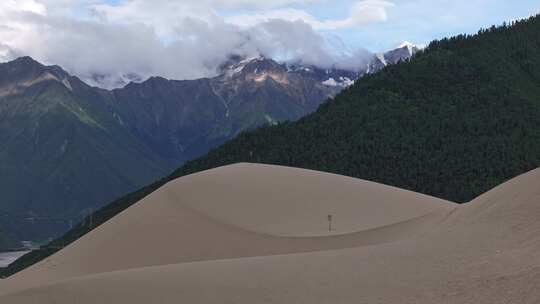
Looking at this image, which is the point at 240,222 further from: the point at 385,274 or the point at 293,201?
the point at 385,274

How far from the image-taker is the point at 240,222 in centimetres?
5672

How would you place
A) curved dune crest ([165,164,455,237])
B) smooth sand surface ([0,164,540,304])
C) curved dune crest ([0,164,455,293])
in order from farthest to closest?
curved dune crest ([165,164,455,237]) < curved dune crest ([0,164,455,293]) < smooth sand surface ([0,164,540,304])

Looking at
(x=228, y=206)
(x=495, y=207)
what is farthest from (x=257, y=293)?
(x=228, y=206)

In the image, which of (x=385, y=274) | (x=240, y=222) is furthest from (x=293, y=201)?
(x=385, y=274)

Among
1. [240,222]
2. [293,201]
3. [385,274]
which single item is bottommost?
[385,274]

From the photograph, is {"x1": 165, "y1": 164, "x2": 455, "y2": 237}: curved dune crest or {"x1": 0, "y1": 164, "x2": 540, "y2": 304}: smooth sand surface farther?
{"x1": 165, "y1": 164, "x2": 455, "y2": 237}: curved dune crest

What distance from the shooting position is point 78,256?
173ft

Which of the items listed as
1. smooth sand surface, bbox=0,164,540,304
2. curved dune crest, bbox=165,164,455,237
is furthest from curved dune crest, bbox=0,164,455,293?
smooth sand surface, bbox=0,164,540,304

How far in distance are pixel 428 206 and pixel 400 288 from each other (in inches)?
1462

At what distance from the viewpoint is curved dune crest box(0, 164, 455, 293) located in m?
50.7

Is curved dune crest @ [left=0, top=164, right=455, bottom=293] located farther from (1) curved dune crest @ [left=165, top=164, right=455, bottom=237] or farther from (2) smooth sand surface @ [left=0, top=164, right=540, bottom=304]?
(2) smooth sand surface @ [left=0, top=164, right=540, bottom=304]

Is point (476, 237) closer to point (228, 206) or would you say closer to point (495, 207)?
point (495, 207)

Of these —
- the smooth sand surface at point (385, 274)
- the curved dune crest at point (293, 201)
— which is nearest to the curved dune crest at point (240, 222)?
the curved dune crest at point (293, 201)

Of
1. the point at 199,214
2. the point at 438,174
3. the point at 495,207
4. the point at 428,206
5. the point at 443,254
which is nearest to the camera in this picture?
the point at 443,254
